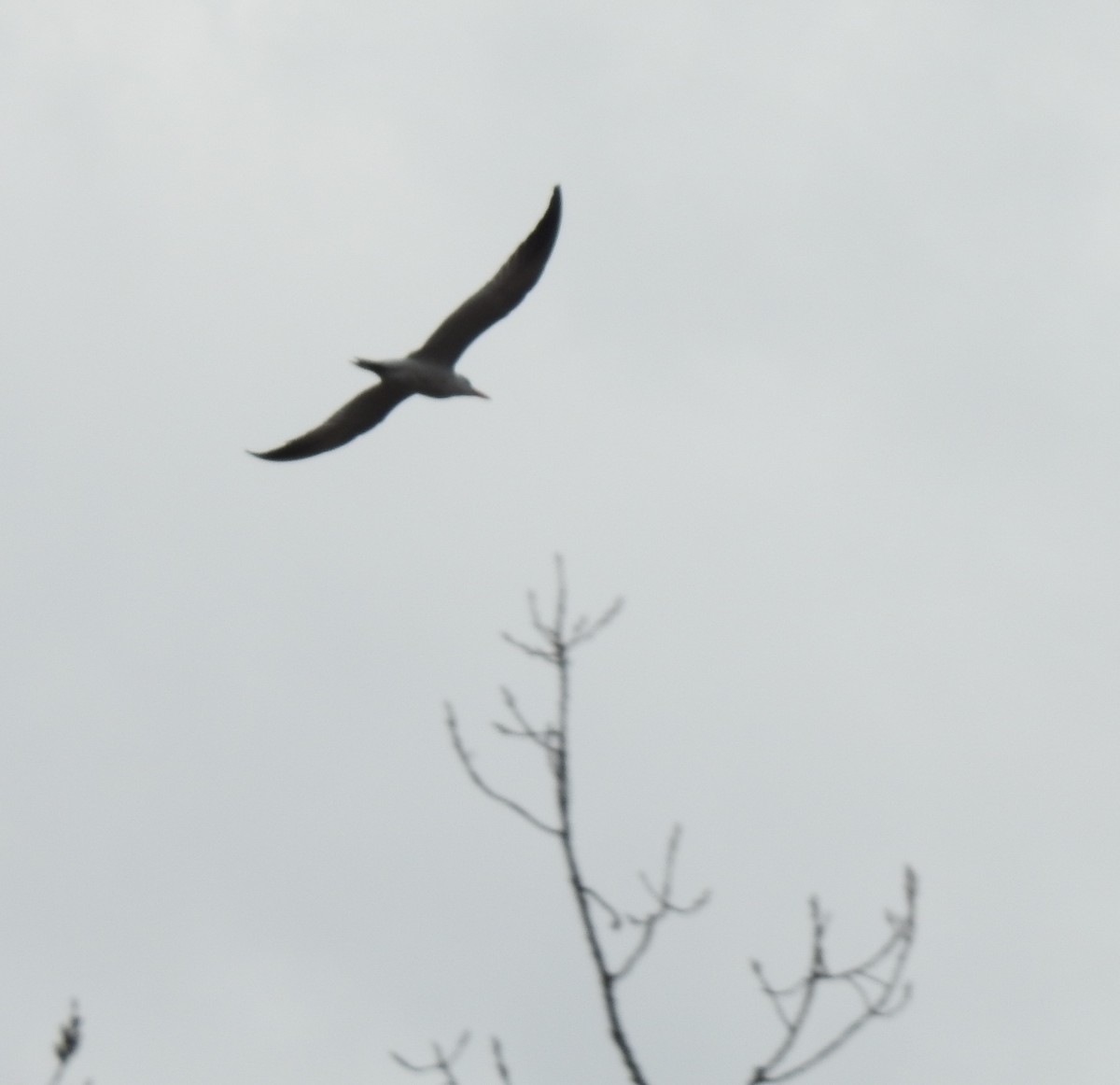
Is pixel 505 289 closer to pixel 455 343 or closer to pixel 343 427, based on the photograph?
pixel 455 343

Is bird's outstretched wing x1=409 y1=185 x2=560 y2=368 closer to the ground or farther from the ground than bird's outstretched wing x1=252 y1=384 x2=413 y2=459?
farther from the ground

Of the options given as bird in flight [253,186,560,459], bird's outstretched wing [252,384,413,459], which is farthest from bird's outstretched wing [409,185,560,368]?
bird's outstretched wing [252,384,413,459]

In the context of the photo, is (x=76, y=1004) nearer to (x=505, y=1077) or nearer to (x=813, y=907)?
(x=505, y=1077)

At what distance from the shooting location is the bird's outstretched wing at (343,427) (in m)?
16.5

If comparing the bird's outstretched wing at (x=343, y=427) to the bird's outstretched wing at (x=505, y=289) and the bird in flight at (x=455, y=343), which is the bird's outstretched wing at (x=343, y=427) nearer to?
the bird in flight at (x=455, y=343)

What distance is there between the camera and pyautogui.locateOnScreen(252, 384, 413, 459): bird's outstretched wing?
1648 centimetres

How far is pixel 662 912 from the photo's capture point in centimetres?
666

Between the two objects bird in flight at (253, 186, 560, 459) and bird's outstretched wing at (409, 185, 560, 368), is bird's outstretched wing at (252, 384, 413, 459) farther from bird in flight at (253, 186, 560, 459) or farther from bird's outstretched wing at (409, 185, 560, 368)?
bird's outstretched wing at (409, 185, 560, 368)

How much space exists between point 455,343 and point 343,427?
1.48 m

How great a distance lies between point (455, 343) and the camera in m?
15.9

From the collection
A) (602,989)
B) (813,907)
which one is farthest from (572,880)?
(813,907)

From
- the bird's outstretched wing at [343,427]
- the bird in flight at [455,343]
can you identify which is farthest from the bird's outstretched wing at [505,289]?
the bird's outstretched wing at [343,427]

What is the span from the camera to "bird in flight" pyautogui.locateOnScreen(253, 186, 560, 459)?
51.3 feet

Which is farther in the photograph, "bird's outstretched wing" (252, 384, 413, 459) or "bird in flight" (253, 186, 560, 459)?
"bird's outstretched wing" (252, 384, 413, 459)
